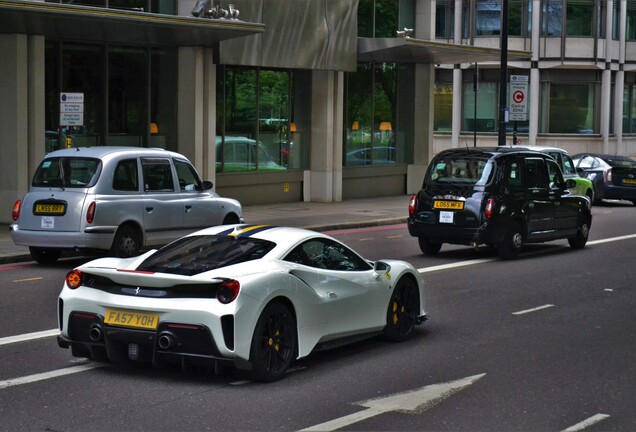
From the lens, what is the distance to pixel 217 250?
994 cm

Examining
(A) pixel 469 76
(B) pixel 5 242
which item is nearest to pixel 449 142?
(A) pixel 469 76

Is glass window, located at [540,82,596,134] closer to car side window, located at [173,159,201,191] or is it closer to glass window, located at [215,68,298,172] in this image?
glass window, located at [215,68,298,172]

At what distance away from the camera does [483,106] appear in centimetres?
5444

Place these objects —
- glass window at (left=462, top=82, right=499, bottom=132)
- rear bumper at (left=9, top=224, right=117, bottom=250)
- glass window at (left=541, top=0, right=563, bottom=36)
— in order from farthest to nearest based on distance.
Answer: glass window at (left=462, top=82, right=499, bottom=132)
glass window at (left=541, top=0, right=563, bottom=36)
rear bumper at (left=9, top=224, right=117, bottom=250)

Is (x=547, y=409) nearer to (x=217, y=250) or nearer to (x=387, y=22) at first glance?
(x=217, y=250)

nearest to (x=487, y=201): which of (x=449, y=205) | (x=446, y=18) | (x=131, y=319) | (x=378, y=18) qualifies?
(x=449, y=205)

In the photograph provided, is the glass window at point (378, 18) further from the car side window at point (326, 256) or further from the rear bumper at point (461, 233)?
the car side window at point (326, 256)

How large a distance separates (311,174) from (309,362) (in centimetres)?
2149

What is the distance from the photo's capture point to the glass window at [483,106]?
5400cm

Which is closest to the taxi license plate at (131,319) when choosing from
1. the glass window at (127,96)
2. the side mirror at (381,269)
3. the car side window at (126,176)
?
the side mirror at (381,269)

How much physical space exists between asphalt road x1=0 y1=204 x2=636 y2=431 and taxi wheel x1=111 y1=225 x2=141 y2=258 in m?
2.27

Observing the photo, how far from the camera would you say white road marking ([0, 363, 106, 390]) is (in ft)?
30.0

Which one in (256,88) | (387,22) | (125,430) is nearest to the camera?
(125,430)

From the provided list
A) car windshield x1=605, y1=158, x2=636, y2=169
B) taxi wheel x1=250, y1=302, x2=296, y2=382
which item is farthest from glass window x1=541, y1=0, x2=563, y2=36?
taxi wheel x1=250, y1=302, x2=296, y2=382
